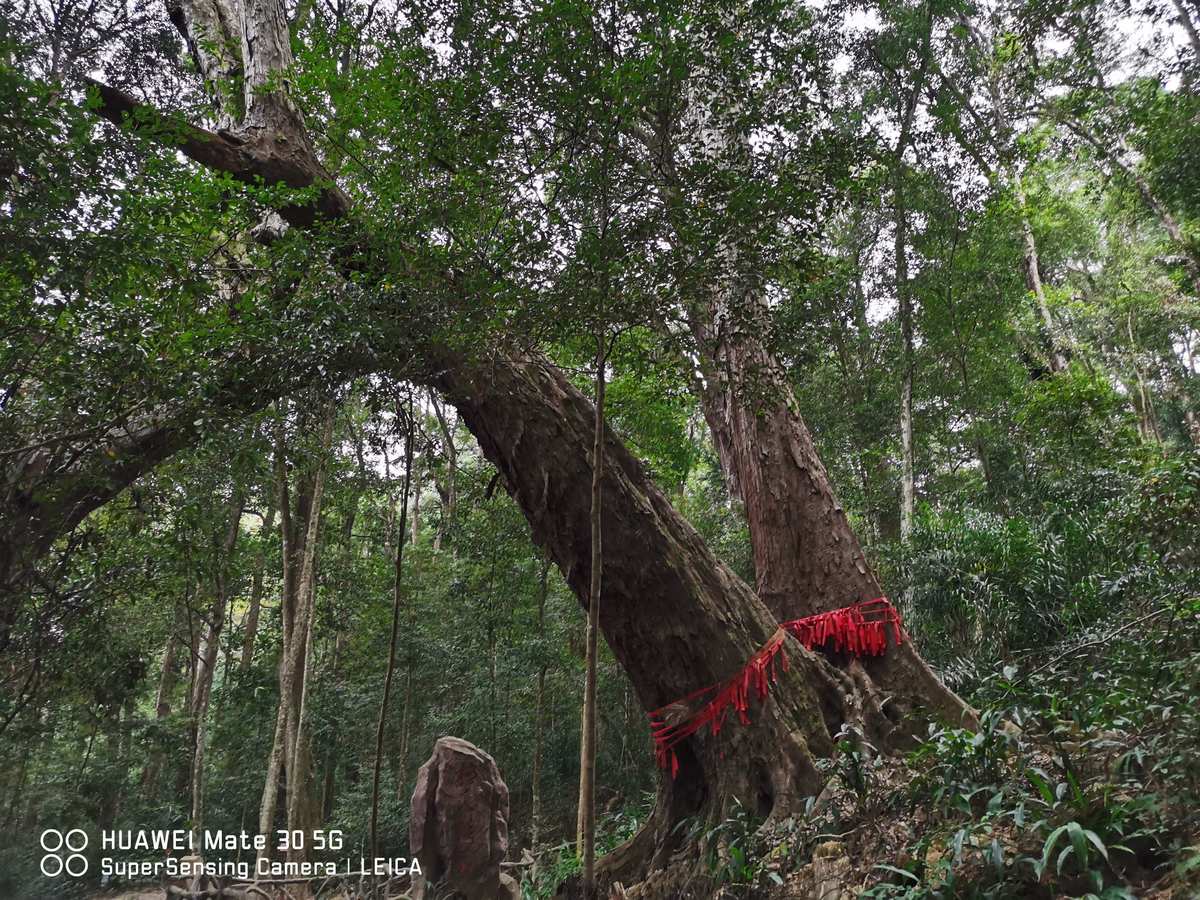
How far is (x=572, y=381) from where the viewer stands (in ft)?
24.2

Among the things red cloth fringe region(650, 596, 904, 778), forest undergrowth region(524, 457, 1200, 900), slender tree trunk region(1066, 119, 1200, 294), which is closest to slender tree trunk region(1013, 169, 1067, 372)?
slender tree trunk region(1066, 119, 1200, 294)

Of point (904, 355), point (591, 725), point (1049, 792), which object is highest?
point (904, 355)

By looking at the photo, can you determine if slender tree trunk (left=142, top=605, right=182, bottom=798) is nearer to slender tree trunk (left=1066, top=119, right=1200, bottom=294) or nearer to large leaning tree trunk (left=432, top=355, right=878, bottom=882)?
large leaning tree trunk (left=432, top=355, right=878, bottom=882)

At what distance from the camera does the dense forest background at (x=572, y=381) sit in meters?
3.14

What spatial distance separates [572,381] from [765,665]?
3915 mm

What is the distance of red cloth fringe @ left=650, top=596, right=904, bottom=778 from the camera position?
14.1ft

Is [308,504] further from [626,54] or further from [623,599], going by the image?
[626,54]

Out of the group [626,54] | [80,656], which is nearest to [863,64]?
[626,54]

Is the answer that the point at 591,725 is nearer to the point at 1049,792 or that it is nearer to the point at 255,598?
the point at 1049,792

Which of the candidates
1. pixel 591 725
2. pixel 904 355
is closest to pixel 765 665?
pixel 591 725

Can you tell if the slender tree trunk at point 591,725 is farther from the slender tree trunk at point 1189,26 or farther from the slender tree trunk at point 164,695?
the slender tree trunk at point 164,695

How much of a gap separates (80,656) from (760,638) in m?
6.35

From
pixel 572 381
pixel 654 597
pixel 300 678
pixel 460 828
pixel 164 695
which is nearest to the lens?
pixel 654 597

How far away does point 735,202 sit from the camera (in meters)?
3.30
